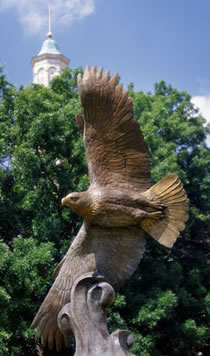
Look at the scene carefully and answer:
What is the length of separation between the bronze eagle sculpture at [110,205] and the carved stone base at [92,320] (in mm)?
245

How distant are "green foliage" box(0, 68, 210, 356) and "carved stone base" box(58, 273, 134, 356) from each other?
304cm

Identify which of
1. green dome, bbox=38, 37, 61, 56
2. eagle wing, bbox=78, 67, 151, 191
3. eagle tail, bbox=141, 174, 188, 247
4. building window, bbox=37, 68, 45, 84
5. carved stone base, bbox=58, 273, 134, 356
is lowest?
carved stone base, bbox=58, 273, 134, 356

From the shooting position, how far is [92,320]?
16.1 feet

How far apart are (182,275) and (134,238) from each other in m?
7.74

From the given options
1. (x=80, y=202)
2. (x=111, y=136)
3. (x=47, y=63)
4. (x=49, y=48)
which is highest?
(x=49, y=48)

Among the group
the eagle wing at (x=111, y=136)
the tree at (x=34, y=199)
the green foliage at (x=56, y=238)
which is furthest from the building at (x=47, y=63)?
the eagle wing at (x=111, y=136)

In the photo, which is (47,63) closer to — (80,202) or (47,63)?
(47,63)

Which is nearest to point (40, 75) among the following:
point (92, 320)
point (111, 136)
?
point (111, 136)

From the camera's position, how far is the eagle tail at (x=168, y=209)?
530 centimetres

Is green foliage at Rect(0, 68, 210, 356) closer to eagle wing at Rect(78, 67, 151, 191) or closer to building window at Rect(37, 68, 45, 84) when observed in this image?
eagle wing at Rect(78, 67, 151, 191)

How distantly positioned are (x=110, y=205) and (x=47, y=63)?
63.5 ft

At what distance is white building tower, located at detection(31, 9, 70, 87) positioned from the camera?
22.9 m

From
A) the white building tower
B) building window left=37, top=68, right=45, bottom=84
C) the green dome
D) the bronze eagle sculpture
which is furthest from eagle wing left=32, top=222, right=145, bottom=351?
the green dome

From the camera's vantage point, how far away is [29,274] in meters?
8.45
